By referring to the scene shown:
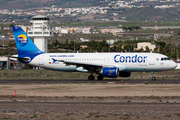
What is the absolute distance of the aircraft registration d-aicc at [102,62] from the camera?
43.8m

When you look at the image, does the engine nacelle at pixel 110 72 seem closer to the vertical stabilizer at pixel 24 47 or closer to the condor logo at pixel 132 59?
the condor logo at pixel 132 59

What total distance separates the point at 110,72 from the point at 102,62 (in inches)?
141

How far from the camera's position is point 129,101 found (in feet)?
81.3

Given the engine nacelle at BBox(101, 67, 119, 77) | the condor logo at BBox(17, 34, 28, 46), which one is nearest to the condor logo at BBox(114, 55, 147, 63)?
the engine nacelle at BBox(101, 67, 119, 77)

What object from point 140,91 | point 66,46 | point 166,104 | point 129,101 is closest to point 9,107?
point 129,101

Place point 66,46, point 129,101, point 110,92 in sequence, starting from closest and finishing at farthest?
point 129,101
point 110,92
point 66,46

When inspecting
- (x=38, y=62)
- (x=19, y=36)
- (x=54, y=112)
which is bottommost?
(x=54, y=112)

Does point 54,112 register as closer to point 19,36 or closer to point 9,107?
point 9,107

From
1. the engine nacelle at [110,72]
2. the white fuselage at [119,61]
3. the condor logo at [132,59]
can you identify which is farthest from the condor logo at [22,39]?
the condor logo at [132,59]

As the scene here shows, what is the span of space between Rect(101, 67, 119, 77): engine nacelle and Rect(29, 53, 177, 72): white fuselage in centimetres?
178

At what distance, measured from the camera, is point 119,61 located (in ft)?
146

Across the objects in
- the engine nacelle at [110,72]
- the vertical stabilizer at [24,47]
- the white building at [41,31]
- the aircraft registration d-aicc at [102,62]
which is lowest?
the engine nacelle at [110,72]

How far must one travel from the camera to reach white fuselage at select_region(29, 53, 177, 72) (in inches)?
1727

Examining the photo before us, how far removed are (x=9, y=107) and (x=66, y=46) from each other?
142m
